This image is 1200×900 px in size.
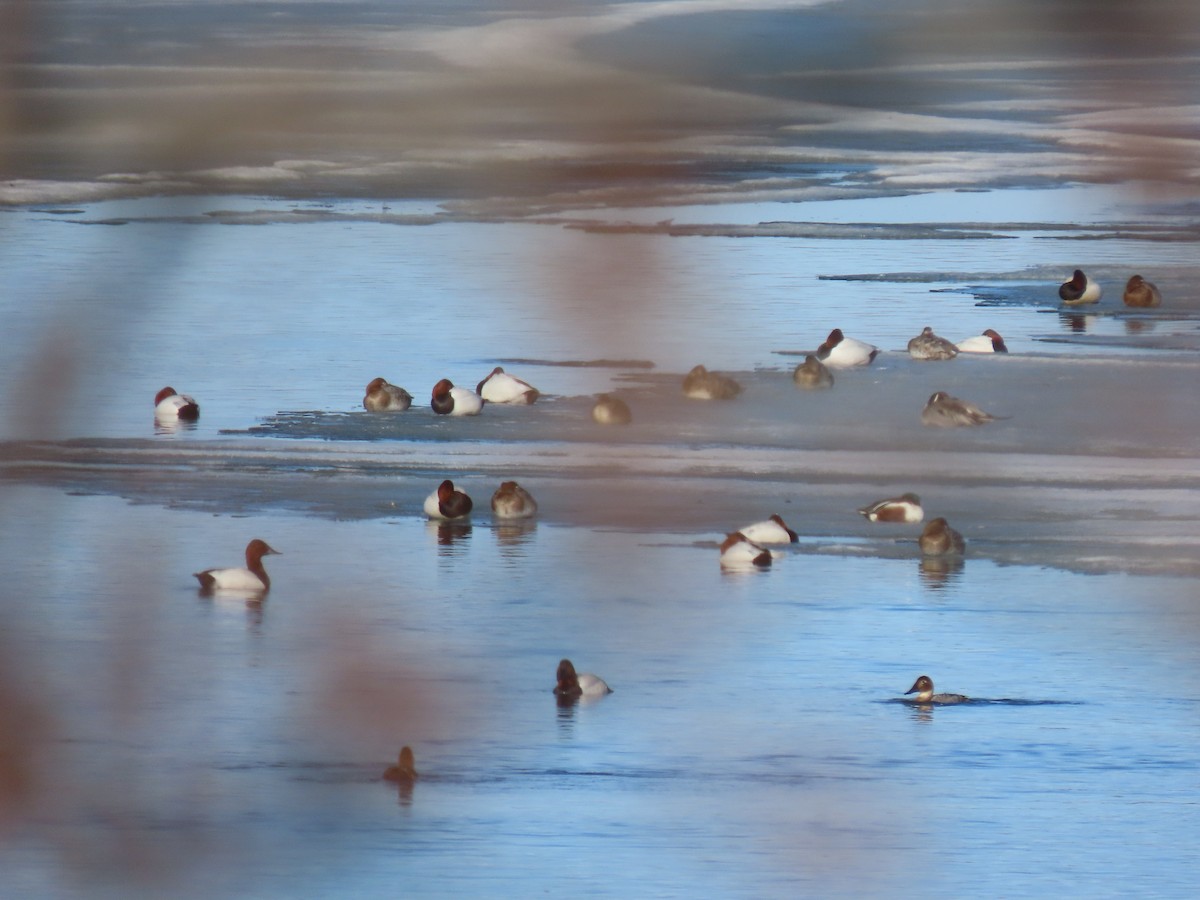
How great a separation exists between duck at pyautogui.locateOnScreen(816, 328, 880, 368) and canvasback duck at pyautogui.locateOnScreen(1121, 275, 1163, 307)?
2.02m

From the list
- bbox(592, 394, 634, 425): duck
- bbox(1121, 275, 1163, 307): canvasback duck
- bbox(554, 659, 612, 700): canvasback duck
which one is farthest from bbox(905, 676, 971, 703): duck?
bbox(1121, 275, 1163, 307): canvasback duck

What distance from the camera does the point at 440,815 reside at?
3.65 m

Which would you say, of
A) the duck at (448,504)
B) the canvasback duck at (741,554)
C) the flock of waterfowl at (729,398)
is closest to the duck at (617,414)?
the flock of waterfowl at (729,398)

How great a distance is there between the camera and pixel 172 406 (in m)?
8.16

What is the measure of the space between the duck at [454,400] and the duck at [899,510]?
7.40 ft

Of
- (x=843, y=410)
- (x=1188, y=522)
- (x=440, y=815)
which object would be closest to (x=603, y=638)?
(x=440, y=815)

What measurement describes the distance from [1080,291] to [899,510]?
207 inches

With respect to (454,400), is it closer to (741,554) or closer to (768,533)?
(768,533)

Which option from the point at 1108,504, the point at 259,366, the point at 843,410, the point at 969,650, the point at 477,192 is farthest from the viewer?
the point at 259,366

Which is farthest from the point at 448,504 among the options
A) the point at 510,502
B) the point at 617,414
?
the point at 617,414

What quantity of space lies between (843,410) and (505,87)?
8056 millimetres

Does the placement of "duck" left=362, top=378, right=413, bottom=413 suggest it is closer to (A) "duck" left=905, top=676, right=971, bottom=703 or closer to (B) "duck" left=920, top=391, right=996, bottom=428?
(B) "duck" left=920, top=391, right=996, bottom=428

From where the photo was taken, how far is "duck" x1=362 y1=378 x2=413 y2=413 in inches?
339

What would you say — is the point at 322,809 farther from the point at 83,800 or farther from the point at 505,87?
the point at 505,87
